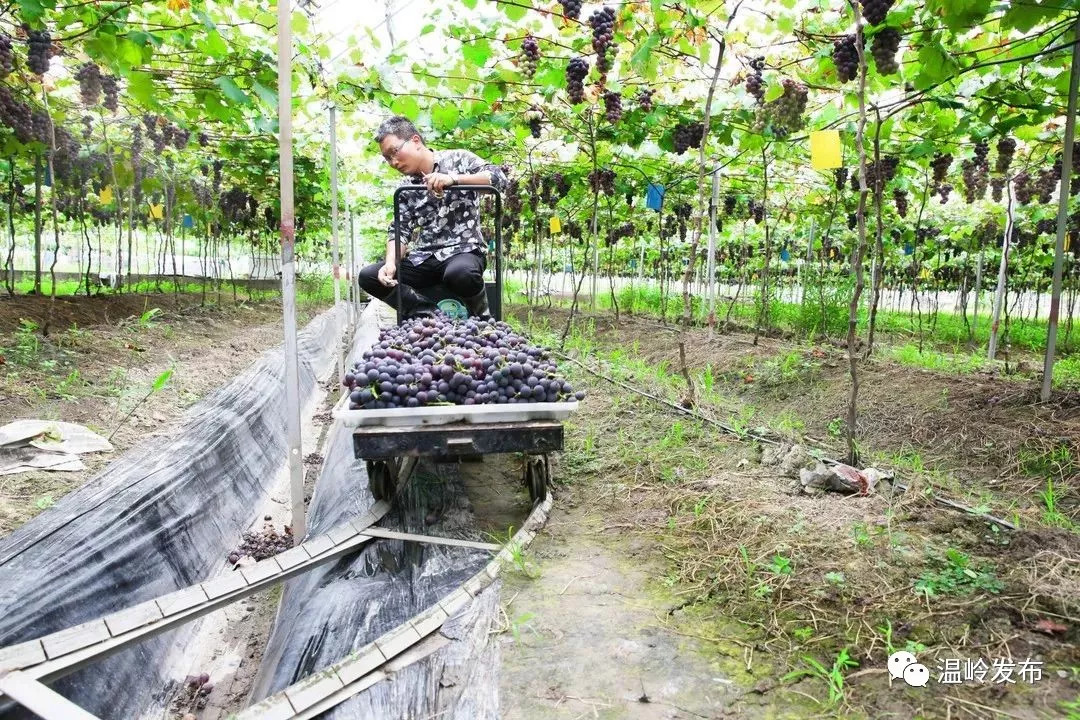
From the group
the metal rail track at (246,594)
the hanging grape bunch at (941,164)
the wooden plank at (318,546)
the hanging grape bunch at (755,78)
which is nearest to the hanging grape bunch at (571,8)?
the hanging grape bunch at (755,78)

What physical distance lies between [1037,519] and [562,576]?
6.57 feet

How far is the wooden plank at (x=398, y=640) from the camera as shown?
1812 mm

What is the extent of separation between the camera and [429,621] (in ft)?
6.37

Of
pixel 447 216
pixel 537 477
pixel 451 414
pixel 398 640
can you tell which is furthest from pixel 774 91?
pixel 398 640

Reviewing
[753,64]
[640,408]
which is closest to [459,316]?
[640,408]

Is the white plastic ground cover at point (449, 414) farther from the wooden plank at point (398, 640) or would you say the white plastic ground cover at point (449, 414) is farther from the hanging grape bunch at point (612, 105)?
the hanging grape bunch at point (612, 105)

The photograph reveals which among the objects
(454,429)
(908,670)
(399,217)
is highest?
(399,217)

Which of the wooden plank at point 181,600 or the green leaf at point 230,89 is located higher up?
the green leaf at point 230,89

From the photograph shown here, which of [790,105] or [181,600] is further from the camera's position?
[790,105]

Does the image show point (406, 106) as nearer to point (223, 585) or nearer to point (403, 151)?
point (403, 151)

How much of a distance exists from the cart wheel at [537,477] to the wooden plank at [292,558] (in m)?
1.04

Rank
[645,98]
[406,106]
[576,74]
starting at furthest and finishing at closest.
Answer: [406,106] < [645,98] < [576,74]

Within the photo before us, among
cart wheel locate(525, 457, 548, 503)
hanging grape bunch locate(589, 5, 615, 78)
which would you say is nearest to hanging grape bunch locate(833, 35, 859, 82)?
hanging grape bunch locate(589, 5, 615, 78)

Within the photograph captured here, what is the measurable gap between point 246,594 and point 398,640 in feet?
2.50
